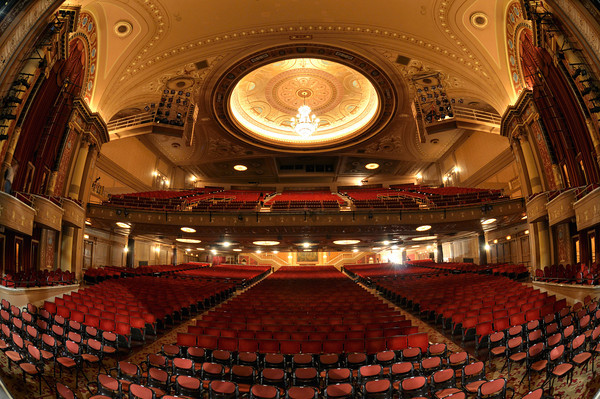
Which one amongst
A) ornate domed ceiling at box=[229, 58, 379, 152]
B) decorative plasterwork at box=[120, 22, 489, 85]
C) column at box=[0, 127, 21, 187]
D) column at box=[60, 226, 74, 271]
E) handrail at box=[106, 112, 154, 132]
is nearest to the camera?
column at box=[0, 127, 21, 187]

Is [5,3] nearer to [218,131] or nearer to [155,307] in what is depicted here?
[155,307]

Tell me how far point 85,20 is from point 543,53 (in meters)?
15.2

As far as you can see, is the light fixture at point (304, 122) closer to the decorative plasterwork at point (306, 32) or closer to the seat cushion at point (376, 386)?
the decorative plasterwork at point (306, 32)

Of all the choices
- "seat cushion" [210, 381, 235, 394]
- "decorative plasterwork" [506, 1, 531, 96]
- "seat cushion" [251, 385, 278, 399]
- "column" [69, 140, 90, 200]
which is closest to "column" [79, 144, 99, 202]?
"column" [69, 140, 90, 200]

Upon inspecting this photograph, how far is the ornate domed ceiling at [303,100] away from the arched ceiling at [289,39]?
354cm

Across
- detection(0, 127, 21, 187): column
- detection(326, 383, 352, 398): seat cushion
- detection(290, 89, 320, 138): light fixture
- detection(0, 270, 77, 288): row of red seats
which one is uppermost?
detection(290, 89, 320, 138): light fixture

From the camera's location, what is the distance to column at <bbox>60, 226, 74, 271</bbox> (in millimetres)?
12727

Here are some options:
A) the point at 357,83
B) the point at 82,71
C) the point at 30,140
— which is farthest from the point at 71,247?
the point at 357,83

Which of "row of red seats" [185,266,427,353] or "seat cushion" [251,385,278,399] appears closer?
"seat cushion" [251,385,278,399]

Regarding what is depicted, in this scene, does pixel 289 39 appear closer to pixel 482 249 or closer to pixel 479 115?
pixel 479 115

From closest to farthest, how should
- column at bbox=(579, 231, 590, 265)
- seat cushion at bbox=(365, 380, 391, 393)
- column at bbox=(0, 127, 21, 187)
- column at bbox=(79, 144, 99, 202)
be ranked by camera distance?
seat cushion at bbox=(365, 380, 391, 393) < column at bbox=(0, 127, 21, 187) < column at bbox=(579, 231, 590, 265) < column at bbox=(79, 144, 99, 202)

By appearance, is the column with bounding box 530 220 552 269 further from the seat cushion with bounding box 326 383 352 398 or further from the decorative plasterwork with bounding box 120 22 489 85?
the seat cushion with bounding box 326 383 352 398

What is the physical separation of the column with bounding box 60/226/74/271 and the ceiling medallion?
9502 mm

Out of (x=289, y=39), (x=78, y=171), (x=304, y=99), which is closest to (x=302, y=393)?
(x=289, y=39)
